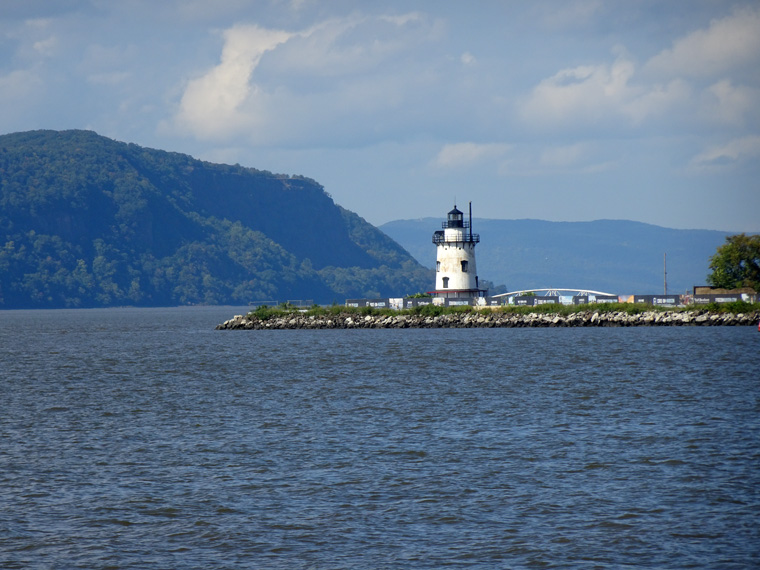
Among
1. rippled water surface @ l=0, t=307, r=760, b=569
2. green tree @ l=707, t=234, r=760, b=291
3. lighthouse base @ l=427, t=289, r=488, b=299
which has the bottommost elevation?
rippled water surface @ l=0, t=307, r=760, b=569

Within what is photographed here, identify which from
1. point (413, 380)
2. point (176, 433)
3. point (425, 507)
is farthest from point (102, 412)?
point (425, 507)

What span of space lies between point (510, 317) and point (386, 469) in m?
60.0

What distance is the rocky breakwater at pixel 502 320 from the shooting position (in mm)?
76438

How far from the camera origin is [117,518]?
18.0 metres

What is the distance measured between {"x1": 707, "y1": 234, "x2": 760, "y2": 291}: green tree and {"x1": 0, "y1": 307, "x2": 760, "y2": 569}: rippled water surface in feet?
136

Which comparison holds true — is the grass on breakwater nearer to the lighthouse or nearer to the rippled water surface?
the lighthouse

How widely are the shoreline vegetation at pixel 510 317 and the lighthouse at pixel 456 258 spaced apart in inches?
156

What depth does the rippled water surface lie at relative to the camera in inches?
634

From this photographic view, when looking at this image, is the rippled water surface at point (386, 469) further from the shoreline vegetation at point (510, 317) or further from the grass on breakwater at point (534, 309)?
the grass on breakwater at point (534, 309)

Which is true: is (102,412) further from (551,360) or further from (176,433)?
(551,360)

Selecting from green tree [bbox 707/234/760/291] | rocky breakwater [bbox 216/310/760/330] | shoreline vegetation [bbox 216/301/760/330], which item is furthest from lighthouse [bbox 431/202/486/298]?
green tree [bbox 707/234/760/291]

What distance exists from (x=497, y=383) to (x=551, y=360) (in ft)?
38.0

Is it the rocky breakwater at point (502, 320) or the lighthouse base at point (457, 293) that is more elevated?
the lighthouse base at point (457, 293)

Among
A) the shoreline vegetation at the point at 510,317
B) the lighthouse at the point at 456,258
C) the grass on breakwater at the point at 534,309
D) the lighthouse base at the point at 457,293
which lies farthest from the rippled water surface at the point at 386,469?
the lighthouse base at the point at 457,293
